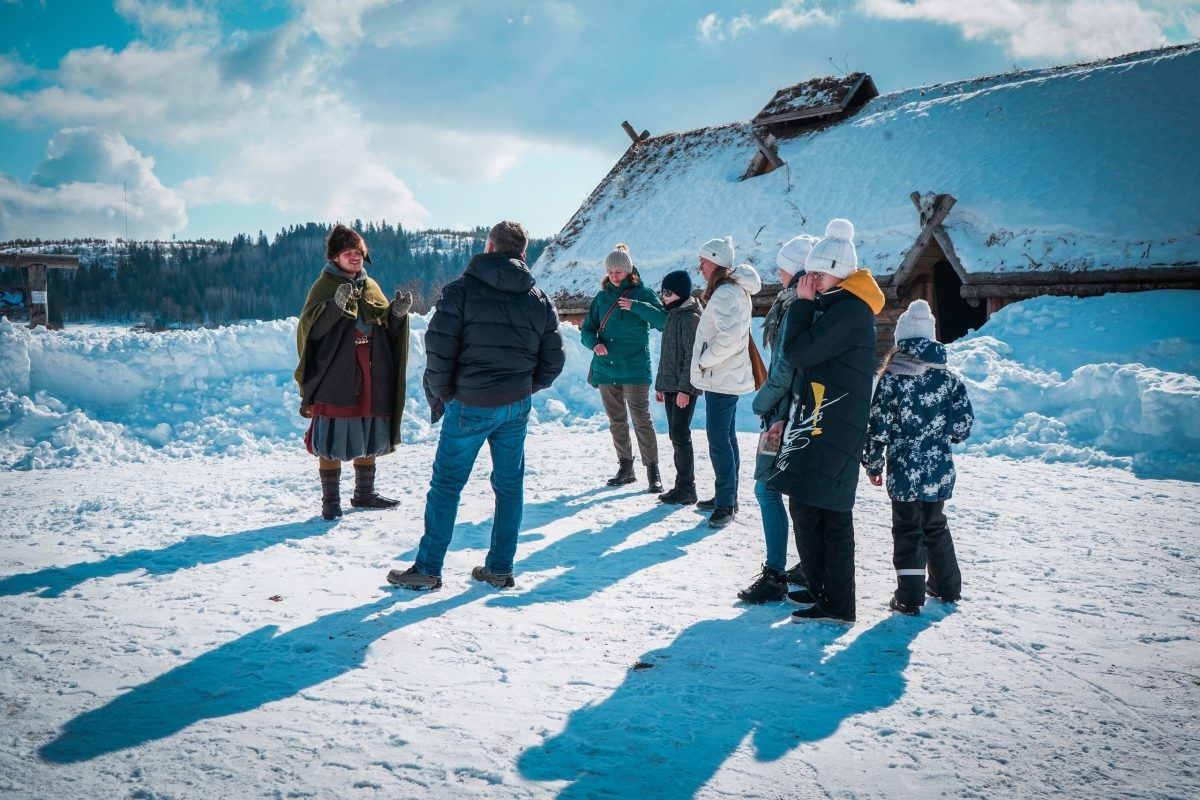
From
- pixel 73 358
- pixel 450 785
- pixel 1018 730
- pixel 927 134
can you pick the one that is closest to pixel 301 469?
pixel 73 358

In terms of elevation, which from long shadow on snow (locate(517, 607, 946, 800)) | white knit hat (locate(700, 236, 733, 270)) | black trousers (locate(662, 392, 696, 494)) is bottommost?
long shadow on snow (locate(517, 607, 946, 800))

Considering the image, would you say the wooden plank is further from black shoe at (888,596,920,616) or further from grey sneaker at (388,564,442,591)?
grey sneaker at (388,564,442,591)

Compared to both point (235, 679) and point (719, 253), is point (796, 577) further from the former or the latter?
point (235, 679)

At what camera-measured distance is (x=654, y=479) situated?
20.9 ft

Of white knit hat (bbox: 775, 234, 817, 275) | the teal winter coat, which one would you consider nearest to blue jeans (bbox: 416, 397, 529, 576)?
white knit hat (bbox: 775, 234, 817, 275)

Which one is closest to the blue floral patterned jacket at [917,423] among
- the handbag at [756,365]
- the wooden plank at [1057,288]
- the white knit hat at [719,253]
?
the handbag at [756,365]

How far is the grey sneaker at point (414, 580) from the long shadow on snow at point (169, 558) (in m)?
1.22

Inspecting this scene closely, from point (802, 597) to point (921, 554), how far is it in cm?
63

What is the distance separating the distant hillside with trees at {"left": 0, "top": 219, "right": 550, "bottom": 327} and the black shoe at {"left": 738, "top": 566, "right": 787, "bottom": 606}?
66456mm

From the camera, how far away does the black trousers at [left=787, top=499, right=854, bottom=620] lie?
11.6 feet

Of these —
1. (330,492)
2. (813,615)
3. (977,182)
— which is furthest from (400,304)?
(977,182)

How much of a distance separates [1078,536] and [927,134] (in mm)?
12430

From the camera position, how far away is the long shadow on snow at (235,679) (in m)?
2.48

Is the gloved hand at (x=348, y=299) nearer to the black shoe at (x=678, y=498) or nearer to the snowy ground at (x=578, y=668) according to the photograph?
the snowy ground at (x=578, y=668)
